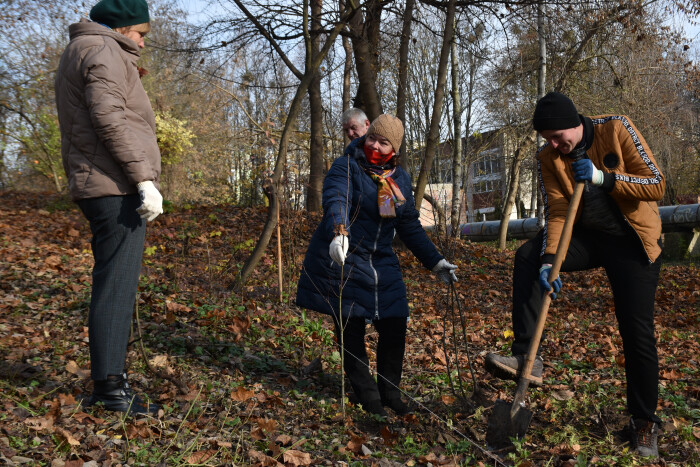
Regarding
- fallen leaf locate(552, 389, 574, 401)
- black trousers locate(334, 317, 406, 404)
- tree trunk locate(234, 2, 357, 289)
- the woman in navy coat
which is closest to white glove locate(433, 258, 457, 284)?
the woman in navy coat

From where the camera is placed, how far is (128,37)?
9.73 feet

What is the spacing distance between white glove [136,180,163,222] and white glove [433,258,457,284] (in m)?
1.84

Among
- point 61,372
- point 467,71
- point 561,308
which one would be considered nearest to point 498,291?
point 561,308

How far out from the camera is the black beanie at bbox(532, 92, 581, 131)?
3.04m

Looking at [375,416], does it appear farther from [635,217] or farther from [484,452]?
[635,217]

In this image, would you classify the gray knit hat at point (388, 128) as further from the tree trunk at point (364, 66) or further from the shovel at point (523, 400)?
the tree trunk at point (364, 66)

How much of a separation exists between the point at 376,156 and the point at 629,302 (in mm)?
1726

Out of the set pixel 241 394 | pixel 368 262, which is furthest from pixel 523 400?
pixel 241 394

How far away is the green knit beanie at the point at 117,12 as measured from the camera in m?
2.95

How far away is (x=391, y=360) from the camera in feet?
12.5

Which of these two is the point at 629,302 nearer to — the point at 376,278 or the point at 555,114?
the point at 555,114

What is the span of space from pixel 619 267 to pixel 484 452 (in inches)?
49.3

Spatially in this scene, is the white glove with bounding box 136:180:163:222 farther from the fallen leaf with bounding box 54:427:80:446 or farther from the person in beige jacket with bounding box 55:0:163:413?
the fallen leaf with bounding box 54:427:80:446

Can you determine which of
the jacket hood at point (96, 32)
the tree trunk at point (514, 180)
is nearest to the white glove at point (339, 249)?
the jacket hood at point (96, 32)
